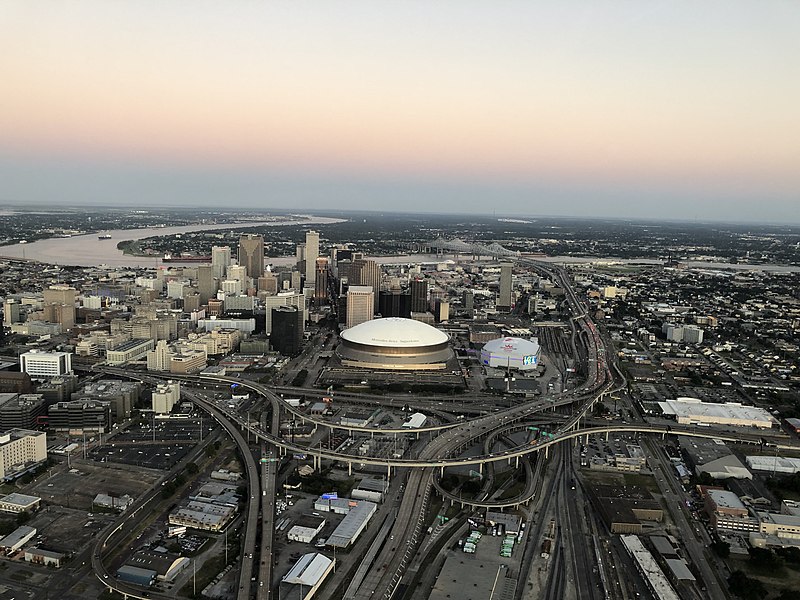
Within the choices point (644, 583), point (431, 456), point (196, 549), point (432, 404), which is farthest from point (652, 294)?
point (196, 549)

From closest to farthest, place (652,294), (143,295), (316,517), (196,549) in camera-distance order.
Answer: (196,549) → (316,517) → (143,295) → (652,294)

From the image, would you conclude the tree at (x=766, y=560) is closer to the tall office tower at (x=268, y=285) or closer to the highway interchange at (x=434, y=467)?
the highway interchange at (x=434, y=467)

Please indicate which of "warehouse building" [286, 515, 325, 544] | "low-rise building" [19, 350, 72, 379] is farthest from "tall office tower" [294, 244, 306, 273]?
"warehouse building" [286, 515, 325, 544]

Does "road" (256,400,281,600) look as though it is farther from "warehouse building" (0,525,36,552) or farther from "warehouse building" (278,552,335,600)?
"warehouse building" (0,525,36,552)

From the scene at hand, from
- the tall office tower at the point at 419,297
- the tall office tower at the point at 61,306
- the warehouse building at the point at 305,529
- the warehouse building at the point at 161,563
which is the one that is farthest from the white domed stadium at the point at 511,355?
the tall office tower at the point at 61,306

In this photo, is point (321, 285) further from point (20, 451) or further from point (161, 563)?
point (161, 563)

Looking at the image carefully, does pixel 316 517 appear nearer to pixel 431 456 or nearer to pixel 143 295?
pixel 431 456
